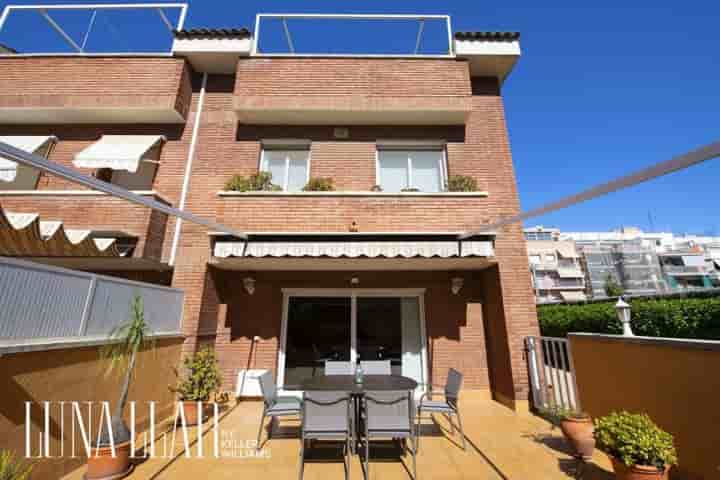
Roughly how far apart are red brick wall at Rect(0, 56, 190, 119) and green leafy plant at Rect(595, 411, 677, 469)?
16292mm

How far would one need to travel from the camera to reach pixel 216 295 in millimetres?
11336

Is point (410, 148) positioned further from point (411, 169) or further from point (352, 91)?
point (352, 91)

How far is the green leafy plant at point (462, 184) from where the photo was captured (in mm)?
11405

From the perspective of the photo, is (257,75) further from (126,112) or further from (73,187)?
(73,187)

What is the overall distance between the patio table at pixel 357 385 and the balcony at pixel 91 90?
39.0ft

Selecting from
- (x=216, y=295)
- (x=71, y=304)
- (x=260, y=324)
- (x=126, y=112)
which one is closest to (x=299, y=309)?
(x=260, y=324)

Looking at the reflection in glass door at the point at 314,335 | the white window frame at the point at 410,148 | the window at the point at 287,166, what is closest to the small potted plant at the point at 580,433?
the reflection in glass door at the point at 314,335

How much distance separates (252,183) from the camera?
11508mm

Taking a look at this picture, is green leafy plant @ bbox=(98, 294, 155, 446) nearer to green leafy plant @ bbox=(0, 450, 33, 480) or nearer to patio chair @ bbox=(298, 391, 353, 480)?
green leafy plant @ bbox=(0, 450, 33, 480)

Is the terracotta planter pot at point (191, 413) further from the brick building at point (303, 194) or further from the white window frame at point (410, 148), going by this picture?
the white window frame at point (410, 148)

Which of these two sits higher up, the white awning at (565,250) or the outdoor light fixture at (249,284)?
the white awning at (565,250)

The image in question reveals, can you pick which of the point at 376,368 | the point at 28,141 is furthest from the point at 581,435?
the point at 28,141

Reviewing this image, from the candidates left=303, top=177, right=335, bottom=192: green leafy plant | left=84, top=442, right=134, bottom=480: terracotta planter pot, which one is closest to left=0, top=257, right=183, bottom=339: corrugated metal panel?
left=84, top=442, right=134, bottom=480: terracotta planter pot

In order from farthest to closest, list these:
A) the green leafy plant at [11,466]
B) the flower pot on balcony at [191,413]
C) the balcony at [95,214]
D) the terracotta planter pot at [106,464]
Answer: the balcony at [95,214], the flower pot on balcony at [191,413], the terracotta planter pot at [106,464], the green leafy plant at [11,466]
